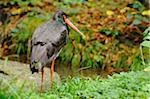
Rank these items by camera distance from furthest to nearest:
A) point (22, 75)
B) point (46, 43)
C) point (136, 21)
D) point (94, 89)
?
point (136, 21), point (22, 75), point (46, 43), point (94, 89)

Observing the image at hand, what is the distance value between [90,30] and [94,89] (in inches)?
154

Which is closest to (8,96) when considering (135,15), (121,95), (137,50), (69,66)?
(121,95)

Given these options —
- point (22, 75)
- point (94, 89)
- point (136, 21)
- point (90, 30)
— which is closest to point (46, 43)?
point (22, 75)

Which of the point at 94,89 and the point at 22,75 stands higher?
the point at 94,89

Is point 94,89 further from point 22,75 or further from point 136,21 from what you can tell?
point 136,21

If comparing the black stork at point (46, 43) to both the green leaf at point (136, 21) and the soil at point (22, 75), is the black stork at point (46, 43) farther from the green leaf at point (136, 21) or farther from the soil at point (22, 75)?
the green leaf at point (136, 21)

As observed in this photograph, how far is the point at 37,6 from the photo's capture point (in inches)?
407

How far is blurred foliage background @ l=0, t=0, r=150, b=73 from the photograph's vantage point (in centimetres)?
872

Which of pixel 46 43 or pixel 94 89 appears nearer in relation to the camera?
pixel 94 89

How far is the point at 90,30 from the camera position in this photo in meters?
9.34

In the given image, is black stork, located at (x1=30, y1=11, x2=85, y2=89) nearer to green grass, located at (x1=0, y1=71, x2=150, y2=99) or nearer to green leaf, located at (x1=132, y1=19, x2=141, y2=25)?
green grass, located at (x1=0, y1=71, x2=150, y2=99)

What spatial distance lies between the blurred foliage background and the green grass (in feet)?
7.61

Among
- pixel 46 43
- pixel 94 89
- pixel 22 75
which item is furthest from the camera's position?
pixel 22 75

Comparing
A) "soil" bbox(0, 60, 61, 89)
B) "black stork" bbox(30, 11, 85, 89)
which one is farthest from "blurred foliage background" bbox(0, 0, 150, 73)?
"black stork" bbox(30, 11, 85, 89)
